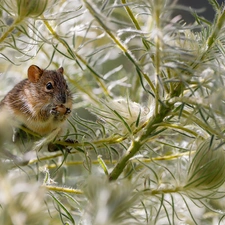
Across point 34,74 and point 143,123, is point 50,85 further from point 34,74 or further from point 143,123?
point 143,123

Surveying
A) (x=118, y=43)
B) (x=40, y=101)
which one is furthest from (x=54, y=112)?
(x=118, y=43)

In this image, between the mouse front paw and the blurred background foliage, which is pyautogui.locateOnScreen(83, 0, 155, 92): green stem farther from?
the mouse front paw

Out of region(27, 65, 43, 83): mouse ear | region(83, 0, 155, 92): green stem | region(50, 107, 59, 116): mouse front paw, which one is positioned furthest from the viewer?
region(27, 65, 43, 83): mouse ear

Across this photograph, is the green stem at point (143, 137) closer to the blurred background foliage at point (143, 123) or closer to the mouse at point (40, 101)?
the blurred background foliage at point (143, 123)

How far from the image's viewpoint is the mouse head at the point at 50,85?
0.76 m

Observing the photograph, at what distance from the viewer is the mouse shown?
724mm

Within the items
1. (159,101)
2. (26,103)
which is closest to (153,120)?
(159,101)

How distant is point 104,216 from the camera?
1.47 ft

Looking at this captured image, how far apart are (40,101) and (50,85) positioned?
0.03 meters

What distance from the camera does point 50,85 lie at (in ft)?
2.67

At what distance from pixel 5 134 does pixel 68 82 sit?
30 cm

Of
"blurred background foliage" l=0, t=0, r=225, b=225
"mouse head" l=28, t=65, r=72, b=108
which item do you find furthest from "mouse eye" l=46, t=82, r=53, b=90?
"blurred background foliage" l=0, t=0, r=225, b=225

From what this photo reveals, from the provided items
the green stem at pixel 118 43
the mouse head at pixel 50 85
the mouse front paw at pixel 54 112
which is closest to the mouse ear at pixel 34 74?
the mouse head at pixel 50 85

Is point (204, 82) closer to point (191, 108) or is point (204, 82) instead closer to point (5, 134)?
point (191, 108)
